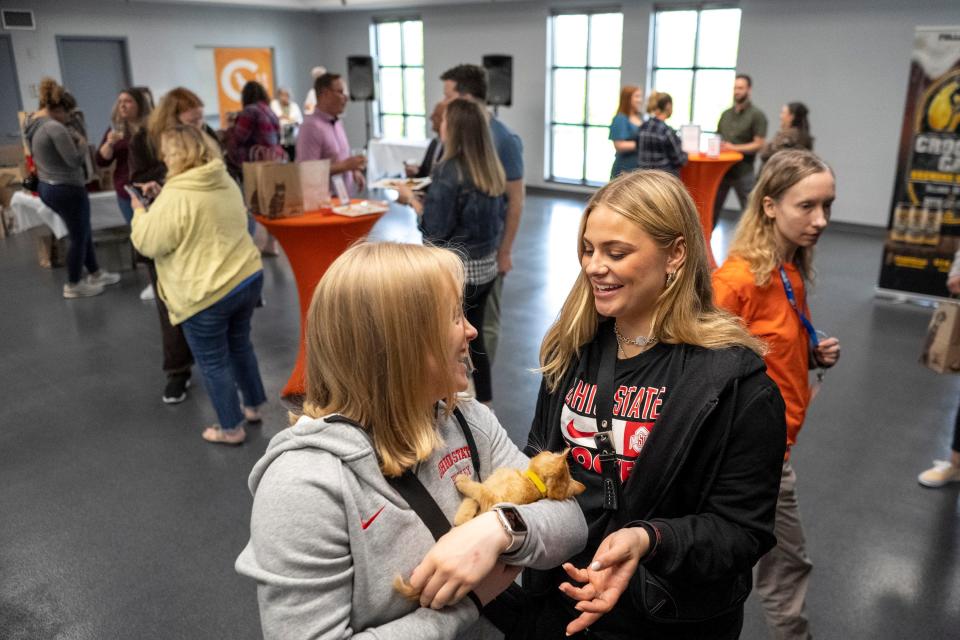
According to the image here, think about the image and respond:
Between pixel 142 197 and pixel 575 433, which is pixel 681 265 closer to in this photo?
pixel 575 433

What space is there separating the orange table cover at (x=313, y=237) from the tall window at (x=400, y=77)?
994 cm

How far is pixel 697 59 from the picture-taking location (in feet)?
32.1

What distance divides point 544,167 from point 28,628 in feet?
33.8

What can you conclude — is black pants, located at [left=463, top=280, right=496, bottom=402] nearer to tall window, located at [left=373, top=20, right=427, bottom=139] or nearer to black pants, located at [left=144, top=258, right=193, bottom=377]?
black pants, located at [left=144, top=258, right=193, bottom=377]

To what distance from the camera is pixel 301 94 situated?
14.2 meters

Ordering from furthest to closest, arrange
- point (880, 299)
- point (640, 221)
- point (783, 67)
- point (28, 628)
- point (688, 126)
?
point (783, 67)
point (688, 126)
point (880, 299)
point (28, 628)
point (640, 221)

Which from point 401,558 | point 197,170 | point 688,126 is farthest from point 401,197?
point 688,126

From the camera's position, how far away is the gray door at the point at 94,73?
1104cm

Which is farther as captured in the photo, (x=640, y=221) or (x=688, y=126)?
(x=688, y=126)

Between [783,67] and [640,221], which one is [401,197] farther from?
[783,67]

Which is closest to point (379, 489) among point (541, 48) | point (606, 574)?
point (606, 574)

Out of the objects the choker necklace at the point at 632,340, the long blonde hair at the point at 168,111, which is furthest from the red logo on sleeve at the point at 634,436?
the long blonde hair at the point at 168,111

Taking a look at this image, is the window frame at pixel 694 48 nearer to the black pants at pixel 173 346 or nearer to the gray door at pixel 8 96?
the black pants at pixel 173 346

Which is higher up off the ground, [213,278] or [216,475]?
[213,278]
